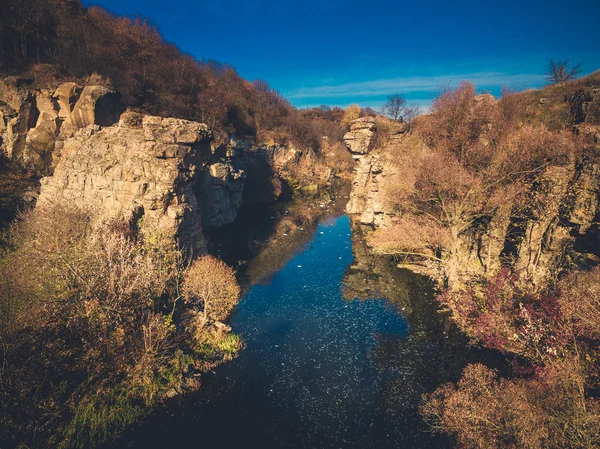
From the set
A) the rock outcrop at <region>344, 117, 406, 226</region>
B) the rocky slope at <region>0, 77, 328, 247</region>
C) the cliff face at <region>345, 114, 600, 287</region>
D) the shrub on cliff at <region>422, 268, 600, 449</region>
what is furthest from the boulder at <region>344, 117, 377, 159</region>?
the shrub on cliff at <region>422, 268, 600, 449</region>

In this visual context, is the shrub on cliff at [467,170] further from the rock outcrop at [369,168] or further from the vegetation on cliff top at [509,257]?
the rock outcrop at [369,168]

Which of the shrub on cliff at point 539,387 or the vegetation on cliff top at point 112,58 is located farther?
the vegetation on cliff top at point 112,58

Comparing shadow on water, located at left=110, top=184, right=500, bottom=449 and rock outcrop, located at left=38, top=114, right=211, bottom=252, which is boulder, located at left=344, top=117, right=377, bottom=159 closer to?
shadow on water, located at left=110, top=184, right=500, bottom=449

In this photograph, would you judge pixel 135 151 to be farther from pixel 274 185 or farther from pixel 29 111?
pixel 274 185

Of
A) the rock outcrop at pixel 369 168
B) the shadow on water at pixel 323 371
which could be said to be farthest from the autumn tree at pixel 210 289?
the rock outcrop at pixel 369 168

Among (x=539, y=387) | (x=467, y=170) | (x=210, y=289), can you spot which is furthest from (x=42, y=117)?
(x=539, y=387)

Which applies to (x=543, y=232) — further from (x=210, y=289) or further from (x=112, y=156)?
(x=112, y=156)
